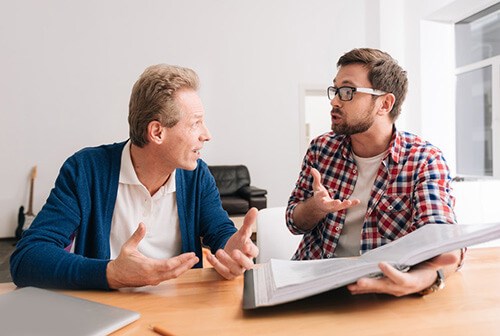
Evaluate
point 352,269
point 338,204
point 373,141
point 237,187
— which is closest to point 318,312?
point 352,269

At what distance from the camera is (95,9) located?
5820mm

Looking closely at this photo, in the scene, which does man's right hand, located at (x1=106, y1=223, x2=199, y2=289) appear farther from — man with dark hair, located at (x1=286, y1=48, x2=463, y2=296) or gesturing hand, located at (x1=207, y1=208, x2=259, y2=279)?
man with dark hair, located at (x1=286, y1=48, x2=463, y2=296)

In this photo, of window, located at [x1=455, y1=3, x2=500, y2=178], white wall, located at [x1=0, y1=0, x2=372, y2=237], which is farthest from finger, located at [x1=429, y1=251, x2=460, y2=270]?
white wall, located at [x1=0, y1=0, x2=372, y2=237]

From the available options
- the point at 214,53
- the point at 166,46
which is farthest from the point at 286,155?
the point at 166,46

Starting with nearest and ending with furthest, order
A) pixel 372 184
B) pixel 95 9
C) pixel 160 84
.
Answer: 1. pixel 160 84
2. pixel 372 184
3. pixel 95 9

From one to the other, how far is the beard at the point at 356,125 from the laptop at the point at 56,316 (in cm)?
105

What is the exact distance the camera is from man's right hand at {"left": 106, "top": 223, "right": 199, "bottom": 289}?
0.78 meters

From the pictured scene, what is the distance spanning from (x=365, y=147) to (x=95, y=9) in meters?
5.40

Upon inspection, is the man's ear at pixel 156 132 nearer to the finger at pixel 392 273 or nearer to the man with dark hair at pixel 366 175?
the man with dark hair at pixel 366 175

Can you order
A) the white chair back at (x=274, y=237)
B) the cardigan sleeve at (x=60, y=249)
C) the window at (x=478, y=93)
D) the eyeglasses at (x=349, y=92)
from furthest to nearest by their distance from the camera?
the window at (x=478, y=93) → the eyeglasses at (x=349, y=92) → the white chair back at (x=274, y=237) → the cardigan sleeve at (x=60, y=249)

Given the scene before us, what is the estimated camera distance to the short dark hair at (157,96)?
4.05 feet

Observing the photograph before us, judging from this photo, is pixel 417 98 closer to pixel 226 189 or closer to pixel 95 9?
pixel 226 189

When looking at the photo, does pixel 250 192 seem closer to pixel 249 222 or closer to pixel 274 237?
pixel 274 237

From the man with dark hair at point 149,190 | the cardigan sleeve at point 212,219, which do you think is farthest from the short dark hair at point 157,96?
the cardigan sleeve at point 212,219
